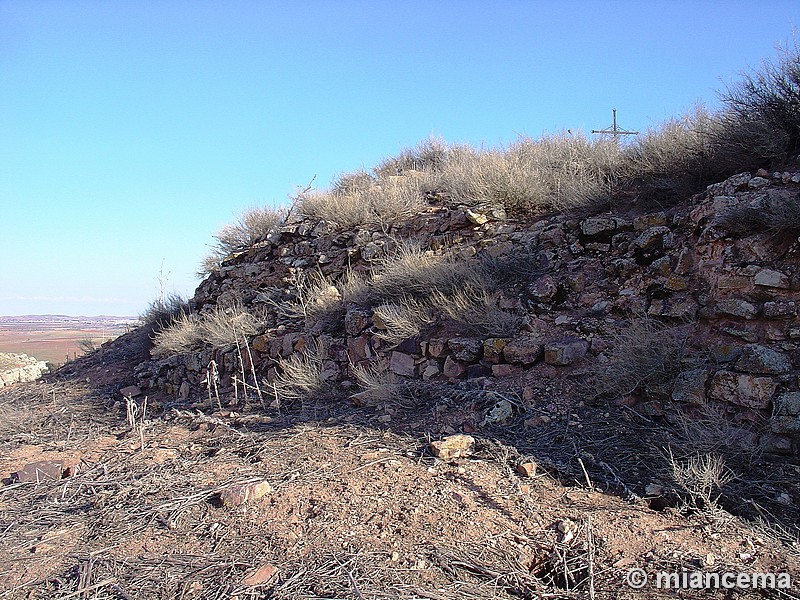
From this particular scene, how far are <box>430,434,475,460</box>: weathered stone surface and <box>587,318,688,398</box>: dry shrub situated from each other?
107 cm

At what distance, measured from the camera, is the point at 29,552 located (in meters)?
3.01

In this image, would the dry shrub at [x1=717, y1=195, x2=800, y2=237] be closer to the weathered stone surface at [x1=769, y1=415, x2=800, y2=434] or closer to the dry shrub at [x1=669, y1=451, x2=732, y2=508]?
the weathered stone surface at [x1=769, y1=415, x2=800, y2=434]

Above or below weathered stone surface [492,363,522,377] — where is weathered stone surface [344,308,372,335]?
above

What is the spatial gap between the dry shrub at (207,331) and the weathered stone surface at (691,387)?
181 inches

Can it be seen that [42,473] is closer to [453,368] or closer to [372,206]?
[453,368]

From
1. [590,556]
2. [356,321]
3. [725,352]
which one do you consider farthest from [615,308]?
[590,556]

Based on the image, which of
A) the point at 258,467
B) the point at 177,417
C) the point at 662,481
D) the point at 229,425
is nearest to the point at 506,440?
the point at 662,481

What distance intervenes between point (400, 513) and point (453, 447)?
33.6 inches

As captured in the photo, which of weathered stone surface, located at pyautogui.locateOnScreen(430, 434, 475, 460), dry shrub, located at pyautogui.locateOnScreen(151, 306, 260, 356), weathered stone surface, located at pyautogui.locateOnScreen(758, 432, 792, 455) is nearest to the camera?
weathered stone surface, located at pyautogui.locateOnScreen(758, 432, 792, 455)

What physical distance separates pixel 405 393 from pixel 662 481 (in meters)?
2.31

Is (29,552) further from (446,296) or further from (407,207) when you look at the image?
(407,207)

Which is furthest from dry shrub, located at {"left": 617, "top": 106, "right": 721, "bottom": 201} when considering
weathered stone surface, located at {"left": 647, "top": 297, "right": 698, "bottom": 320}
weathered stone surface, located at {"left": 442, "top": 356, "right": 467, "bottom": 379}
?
weathered stone surface, located at {"left": 442, "top": 356, "right": 467, "bottom": 379}

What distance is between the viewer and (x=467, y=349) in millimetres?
5062

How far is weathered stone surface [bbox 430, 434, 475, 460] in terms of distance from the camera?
12.3 ft
